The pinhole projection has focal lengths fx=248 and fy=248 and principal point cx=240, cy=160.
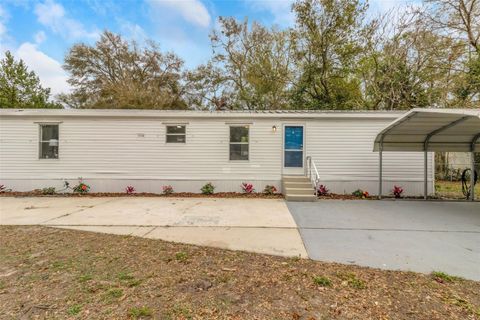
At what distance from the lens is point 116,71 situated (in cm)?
1933

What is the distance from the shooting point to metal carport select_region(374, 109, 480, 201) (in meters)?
6.51

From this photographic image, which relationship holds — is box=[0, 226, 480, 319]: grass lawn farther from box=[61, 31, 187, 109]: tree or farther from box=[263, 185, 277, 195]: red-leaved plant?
box=[61, 31, 187, 109]: tree

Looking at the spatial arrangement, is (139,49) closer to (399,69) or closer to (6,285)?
(399,69)

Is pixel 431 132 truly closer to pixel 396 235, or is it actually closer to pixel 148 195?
pixel 396 235

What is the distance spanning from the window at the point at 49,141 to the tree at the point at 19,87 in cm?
1139

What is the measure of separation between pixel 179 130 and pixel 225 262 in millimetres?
6547

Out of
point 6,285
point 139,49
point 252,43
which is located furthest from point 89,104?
point 6,285

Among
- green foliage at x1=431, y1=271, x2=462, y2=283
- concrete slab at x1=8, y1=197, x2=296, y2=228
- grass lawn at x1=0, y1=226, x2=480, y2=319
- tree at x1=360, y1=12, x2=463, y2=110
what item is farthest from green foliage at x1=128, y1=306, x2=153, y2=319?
tree at x1=360, y1=12, x2=463, y2=110

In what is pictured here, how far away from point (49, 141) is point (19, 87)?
13.1 m

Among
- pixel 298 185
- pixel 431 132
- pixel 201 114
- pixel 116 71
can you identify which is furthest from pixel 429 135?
pixel 116 71

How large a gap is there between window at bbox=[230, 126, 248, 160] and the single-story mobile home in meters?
0.04

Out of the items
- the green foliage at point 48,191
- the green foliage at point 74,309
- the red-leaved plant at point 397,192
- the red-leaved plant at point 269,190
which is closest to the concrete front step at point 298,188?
the red-leaved plant at point 269,190

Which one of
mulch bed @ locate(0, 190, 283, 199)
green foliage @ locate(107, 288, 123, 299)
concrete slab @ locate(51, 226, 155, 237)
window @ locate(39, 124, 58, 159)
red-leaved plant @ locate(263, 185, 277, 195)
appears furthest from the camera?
window @ locate(39, 124, 58, 159)

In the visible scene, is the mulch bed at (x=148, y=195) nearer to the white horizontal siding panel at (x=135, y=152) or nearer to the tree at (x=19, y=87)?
the white horizontal siding panel at (x=135, y=152)
